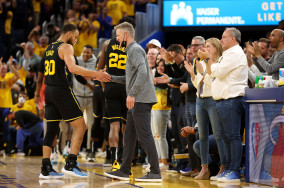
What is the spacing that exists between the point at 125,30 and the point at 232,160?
2.15 meters

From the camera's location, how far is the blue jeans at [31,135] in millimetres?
11398

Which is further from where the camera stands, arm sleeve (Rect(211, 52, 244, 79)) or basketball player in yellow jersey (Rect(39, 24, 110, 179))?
basketball player in yellow jersey (Rect(39, 24, 110, 179))

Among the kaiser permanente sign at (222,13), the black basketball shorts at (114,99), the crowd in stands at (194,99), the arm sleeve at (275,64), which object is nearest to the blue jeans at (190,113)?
the crowd in stands at (194,99)

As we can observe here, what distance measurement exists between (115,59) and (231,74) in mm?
1850

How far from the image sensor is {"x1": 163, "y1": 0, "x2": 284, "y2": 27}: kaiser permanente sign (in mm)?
13709

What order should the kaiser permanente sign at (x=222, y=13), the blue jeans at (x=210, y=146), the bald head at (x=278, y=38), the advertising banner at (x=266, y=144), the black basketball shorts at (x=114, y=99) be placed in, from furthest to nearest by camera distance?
the kaiser permanente sign at (x=222, y=13), the black basketball shorts at (x=114, y=99), the blue jeans at (x=210, y=146), the bald head at (x=278, y=38), the advertising banner at (x=266, y=144)

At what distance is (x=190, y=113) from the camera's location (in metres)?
7.64

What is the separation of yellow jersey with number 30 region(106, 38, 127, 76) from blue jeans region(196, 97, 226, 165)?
1.28 m

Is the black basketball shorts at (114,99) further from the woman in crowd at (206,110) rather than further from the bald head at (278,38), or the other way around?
the bald head at (278,38)

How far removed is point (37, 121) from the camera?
11469mm

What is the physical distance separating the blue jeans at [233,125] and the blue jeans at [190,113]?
3.26 feet

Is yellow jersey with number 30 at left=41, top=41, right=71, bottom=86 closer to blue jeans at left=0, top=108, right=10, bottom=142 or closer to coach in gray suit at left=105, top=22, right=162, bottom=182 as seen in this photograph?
coach in gray suit at left=105, top=22, right=162, bottom=182

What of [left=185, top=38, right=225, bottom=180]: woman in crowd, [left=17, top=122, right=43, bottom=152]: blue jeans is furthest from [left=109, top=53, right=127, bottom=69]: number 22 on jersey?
[left=17, top=122, right=43, bottom=152]: blue jeans

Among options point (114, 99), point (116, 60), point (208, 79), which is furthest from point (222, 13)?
point (208, 79)
